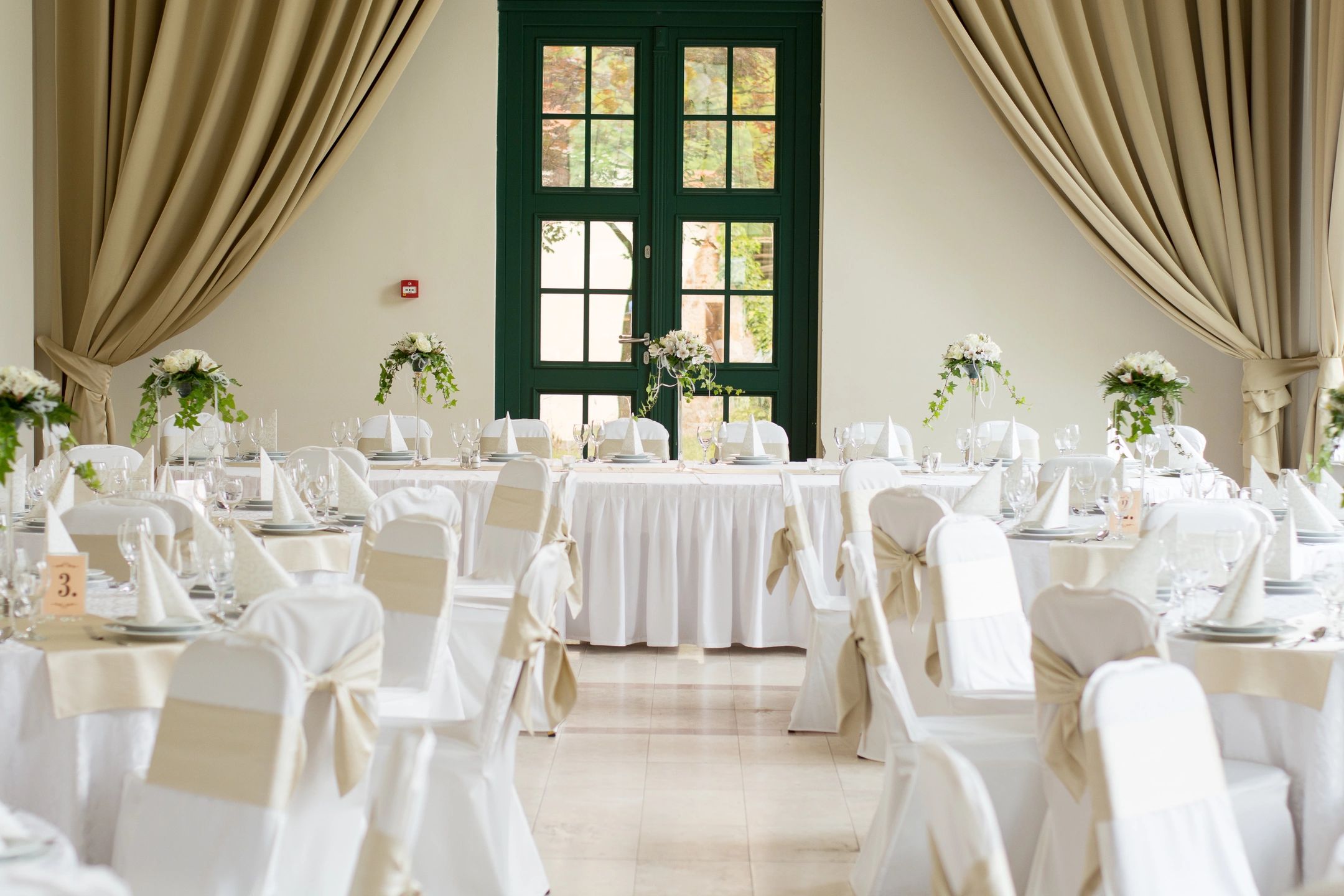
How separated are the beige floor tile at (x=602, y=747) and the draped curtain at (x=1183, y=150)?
5.07 meters

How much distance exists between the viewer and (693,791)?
412cm

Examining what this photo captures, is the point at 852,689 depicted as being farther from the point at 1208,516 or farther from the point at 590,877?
the point at 1208,516

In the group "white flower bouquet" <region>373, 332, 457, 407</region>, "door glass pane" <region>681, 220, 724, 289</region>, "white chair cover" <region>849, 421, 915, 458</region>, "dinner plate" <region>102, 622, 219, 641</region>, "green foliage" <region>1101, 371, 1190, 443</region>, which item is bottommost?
"dinner plate" <region>102, 622, 219, 641</region>

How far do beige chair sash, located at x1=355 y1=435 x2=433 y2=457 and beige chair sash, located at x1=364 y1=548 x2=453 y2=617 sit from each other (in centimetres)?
371

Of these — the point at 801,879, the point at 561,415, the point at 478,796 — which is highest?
the point at 561,415

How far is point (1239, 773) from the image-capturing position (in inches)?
108

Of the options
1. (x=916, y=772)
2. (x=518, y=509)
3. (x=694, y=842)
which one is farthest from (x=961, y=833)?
(x=518, y=509)

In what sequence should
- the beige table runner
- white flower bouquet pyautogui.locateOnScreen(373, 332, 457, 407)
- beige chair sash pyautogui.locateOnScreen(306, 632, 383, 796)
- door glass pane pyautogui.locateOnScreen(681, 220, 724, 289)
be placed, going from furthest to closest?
door glass pane pyautogui.locateOnScreen(681, 220, 724, 289) → white flower bouquet pyautogui.locateOnScreen(373, 332, 457, 407) → the beige table runner → beige chair sash pyautogui.locateOnScreen(306, 632, 383, 796)

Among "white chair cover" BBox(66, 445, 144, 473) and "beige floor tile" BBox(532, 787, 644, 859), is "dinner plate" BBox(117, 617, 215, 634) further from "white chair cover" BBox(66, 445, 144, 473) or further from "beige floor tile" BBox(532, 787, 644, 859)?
"white chair cover" BBox(66, 445, 144, 473)

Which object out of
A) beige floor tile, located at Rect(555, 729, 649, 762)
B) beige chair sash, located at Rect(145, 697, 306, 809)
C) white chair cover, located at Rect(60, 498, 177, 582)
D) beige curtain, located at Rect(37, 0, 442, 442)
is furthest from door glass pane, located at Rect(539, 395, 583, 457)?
beige chair sash, located at Rect(145, 697, 306, 809)

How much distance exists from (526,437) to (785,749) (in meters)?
3.40

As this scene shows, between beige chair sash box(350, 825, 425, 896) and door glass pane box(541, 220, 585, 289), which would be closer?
beige chair sash box(350, 825, 425, 896)

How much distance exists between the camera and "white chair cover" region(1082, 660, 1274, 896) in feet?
6.32


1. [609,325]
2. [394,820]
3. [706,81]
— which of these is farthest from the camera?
[609,325]
